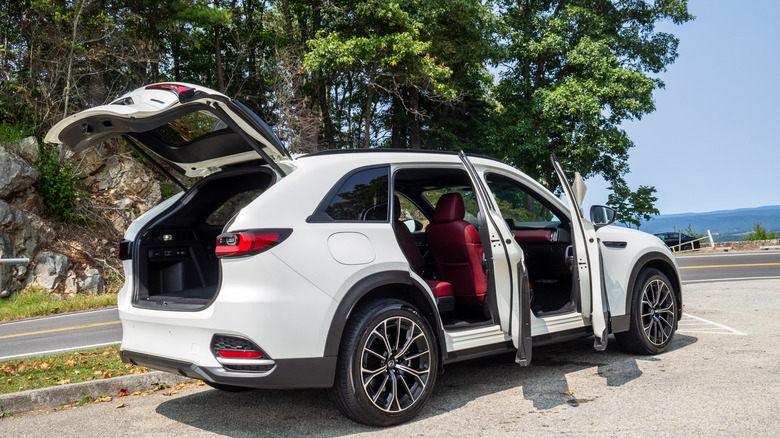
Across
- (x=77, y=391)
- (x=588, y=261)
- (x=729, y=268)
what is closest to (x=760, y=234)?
(x=729, y=268)

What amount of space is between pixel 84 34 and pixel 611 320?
20.9 metres

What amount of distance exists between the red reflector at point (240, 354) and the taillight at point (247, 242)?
1.90 ft

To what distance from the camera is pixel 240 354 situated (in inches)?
153

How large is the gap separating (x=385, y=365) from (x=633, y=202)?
106 ft

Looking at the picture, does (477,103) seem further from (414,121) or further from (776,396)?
(776,396)

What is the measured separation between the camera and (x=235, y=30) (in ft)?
90.4

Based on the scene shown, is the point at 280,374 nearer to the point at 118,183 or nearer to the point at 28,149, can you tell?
the point at 28,149

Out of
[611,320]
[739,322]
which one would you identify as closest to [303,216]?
[611,320]

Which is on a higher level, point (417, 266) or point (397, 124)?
point (397, 124)

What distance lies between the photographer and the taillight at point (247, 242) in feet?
12.7

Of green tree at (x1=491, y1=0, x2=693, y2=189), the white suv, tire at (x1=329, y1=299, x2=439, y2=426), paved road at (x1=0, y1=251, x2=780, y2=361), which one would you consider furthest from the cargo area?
green tree at (x1=491, y1=0, x2=693, y2=189)

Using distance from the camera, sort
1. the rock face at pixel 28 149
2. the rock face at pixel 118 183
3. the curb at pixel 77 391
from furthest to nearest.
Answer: the rock face at pixel 118 183 < the rock face at pixel 28 149 < the curb at pixel 77 391

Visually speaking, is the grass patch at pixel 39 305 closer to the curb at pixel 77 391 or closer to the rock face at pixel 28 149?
the rock face at pixel 28 149

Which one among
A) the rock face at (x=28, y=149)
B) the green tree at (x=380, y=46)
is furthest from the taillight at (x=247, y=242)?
the green tree at (x=380, y=46)
